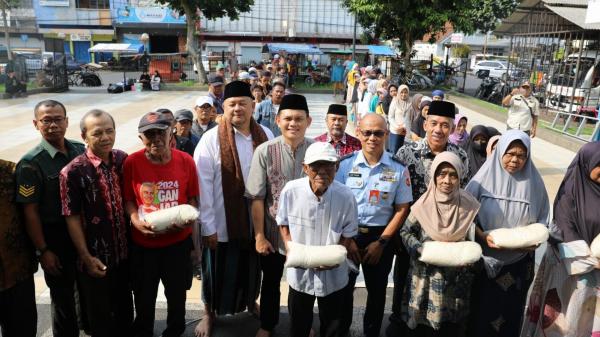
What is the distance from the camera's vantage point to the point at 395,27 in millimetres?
21359

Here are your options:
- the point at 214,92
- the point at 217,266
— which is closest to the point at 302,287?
the point at 217,266

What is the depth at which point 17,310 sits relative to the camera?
2.69m

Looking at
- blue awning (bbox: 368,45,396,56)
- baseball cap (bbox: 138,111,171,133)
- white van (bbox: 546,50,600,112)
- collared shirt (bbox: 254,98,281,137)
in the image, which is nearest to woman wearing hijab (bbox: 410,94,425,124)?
collared shirt (bbox: 254,98,281,137)

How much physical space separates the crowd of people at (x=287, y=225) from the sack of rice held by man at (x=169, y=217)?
0.09 ft

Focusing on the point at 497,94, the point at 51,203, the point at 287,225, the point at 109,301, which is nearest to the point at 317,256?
the point at 287,225

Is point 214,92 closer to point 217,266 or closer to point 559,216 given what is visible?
point 217,266

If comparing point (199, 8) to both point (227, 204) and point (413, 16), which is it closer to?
point (413, 16)

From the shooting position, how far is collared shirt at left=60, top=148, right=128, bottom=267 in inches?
102

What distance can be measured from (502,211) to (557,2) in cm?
1272

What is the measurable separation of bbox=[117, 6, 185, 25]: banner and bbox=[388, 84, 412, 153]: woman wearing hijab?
3464 centimetres

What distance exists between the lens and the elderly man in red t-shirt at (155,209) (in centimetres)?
278

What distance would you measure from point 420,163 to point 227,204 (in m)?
1.47

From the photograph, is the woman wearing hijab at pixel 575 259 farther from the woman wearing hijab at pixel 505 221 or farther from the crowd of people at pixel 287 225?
the woman wearing hijab at pixel 505 221

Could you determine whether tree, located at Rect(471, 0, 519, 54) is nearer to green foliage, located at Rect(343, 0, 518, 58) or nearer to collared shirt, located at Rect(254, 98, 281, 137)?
green foliage, located at Rect(343, 0, 518, 58)
